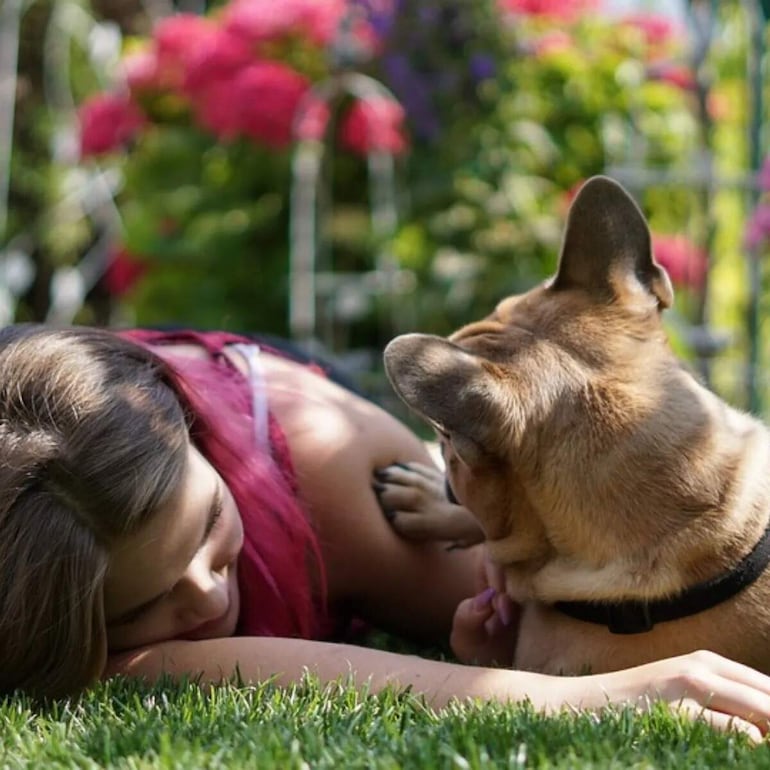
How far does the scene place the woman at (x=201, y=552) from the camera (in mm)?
2193

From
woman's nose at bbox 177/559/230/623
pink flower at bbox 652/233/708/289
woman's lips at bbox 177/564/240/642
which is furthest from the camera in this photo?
pink flower at bbox 652/233/708/289

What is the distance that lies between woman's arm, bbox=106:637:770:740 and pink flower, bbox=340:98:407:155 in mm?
4037

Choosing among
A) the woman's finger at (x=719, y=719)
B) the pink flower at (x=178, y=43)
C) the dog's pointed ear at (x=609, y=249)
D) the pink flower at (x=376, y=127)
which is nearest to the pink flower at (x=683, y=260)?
the pink flower at (x=376, y=127)

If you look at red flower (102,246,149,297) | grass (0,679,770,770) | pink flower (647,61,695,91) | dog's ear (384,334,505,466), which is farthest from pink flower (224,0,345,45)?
grass (0,679,770,770)

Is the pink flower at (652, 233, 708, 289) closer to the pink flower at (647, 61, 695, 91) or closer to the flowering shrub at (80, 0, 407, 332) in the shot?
the pink flower at (647, 61, 695, 91)

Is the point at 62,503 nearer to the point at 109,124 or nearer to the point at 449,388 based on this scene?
the point at 449,388

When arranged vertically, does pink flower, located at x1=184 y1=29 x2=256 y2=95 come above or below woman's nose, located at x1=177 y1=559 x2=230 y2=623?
above

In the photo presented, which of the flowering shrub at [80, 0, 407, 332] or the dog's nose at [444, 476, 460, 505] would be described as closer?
the dog's nose at [444, 476, 460, 505]

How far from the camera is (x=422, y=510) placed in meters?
2.91

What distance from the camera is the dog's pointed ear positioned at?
8.24 feet

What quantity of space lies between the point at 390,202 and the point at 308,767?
4865 millimetres

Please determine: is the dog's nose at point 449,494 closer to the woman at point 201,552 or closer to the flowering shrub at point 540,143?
the woman at point 201,552

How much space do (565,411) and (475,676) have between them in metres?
0.47

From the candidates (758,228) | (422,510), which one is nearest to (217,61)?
(758,228)
